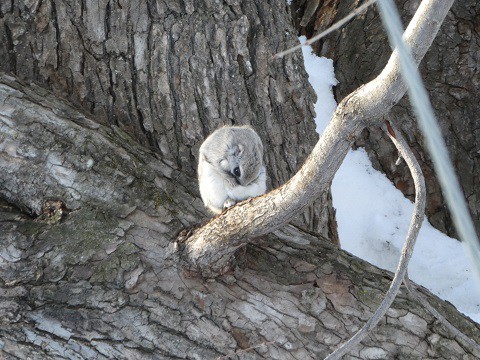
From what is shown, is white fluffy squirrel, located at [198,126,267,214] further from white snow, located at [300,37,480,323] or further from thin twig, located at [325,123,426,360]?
white snow, located at [300,37,480,323]

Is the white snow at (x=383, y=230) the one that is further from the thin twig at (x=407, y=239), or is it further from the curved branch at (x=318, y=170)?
the thin twig at (x=407, y=239)

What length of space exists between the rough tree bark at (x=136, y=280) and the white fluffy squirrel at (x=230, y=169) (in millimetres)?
122

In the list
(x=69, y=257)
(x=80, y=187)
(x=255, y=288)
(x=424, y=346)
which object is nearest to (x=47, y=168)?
(x=80, y=187)

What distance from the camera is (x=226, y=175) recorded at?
2.46 m

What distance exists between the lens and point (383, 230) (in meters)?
4.20

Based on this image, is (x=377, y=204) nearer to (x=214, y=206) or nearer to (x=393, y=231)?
(x=393, y=231)

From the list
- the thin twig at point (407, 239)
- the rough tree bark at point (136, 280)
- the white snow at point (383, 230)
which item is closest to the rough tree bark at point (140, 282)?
the rough tree bark at point (136, 280)

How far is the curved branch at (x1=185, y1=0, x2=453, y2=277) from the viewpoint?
1.58 meters

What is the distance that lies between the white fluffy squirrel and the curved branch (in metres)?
0.21

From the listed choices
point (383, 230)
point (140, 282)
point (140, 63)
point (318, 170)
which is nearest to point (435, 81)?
point (383, 230)

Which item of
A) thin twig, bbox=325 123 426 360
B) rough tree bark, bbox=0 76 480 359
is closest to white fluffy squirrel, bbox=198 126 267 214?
rough tree bark, bbox=0 76 480 359

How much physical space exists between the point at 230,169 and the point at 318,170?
591 mm

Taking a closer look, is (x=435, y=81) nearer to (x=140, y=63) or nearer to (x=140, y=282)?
(x=140, y=63)

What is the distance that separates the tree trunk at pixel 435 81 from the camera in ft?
12.8
